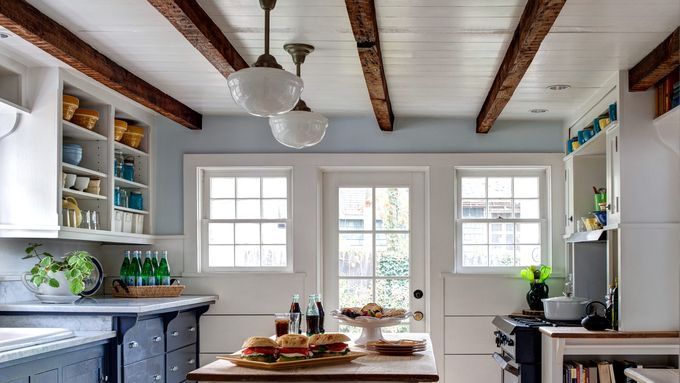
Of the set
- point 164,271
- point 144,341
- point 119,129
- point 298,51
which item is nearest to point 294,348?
point 298,51

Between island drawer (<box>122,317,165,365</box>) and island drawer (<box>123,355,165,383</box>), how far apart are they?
0.11 feet

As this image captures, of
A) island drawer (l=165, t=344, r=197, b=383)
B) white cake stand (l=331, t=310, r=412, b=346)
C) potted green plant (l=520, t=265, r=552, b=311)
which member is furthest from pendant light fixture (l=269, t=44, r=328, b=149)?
potted green plant (l=520, t=265, r=552, b=311)

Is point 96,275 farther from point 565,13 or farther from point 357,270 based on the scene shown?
point 565,13

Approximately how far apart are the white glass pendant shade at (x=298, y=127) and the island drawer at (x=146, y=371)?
174 cm

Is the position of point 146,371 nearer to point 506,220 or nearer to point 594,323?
point 594,323

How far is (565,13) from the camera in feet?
11.5

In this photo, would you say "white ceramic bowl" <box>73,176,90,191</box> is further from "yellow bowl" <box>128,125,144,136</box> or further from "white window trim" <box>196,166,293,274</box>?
"white window trim" <box>196,166,293,274</box>

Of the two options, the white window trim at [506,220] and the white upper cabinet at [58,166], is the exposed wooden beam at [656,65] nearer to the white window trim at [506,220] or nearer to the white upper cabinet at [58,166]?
the white window trim at [506,220]

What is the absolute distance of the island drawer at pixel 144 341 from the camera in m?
4.74

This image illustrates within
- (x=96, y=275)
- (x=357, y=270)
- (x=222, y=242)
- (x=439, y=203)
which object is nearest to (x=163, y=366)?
(x=96, y=275)

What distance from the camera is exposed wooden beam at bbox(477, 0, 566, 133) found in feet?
10.3

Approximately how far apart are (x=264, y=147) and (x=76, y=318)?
6.92ft

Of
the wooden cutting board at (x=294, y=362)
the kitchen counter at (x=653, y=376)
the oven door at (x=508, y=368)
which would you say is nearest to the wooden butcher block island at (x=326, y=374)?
the wooden cutting board at (x=294, y=362)

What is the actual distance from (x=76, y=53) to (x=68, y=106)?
85 cm
